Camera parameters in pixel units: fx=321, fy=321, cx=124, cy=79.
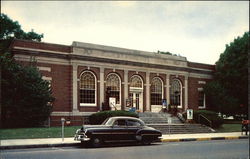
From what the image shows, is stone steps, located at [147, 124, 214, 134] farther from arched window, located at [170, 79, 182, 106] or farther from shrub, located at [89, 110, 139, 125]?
arched window, located at [170, 79, 182, 106]

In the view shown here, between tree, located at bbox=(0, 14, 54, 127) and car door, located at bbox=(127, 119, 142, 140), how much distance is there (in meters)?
10.4

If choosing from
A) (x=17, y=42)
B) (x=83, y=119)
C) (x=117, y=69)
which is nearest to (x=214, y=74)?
(x=117, y=69)

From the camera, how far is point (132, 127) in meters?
16.5

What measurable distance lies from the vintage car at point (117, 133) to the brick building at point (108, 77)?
1317 cm

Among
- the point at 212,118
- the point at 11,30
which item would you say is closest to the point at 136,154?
the point at 212,118

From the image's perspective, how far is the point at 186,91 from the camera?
37156 mm

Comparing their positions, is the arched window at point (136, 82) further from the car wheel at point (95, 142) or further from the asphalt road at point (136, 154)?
the asphalt road at point (136, 154)

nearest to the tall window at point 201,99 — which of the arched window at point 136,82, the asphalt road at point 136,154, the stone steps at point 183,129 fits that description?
the arched window at point 136,82

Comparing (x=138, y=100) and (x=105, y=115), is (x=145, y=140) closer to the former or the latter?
(x=105, y=115)

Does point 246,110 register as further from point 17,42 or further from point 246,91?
point 17,42

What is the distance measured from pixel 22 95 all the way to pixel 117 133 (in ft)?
37.8


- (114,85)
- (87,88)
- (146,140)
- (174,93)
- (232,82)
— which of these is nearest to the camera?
(146,140)

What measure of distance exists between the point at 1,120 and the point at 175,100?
61.4 ft

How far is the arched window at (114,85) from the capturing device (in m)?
31.8
